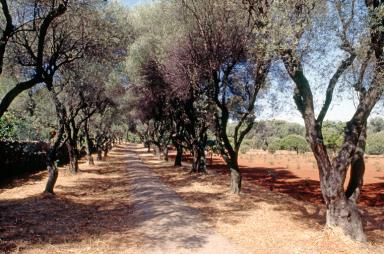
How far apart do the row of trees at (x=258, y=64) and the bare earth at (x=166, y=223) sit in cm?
145

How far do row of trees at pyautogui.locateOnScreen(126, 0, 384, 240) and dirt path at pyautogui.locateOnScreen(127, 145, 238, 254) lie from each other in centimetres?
347

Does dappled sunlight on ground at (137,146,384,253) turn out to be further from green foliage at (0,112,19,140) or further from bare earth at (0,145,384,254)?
green foliage at (0,112,19,140)

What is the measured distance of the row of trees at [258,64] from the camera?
1145 cm

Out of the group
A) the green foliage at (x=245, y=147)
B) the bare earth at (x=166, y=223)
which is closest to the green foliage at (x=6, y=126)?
the bare earth at (x=166, y=223)

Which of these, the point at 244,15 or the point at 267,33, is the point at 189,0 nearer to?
the point at 244,15

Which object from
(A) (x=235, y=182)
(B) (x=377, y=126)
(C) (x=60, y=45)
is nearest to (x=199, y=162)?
(A) (x=235, y=182)

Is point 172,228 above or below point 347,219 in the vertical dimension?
below

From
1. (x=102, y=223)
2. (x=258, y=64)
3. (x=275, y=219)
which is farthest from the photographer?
(x=258, y=64)

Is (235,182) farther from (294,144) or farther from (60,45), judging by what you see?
(294,144)

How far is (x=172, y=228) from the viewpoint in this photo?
12125 mm

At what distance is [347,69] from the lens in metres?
12.8

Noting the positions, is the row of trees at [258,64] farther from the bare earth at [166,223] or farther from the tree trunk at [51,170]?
the tree trunk at [51,170]

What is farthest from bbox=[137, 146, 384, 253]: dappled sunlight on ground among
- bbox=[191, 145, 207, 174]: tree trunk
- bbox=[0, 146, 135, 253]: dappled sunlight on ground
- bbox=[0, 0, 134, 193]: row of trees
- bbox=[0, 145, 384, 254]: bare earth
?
bbox=[0, 0, 134, 193]: row of trees

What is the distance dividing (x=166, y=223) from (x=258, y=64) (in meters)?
8.54
